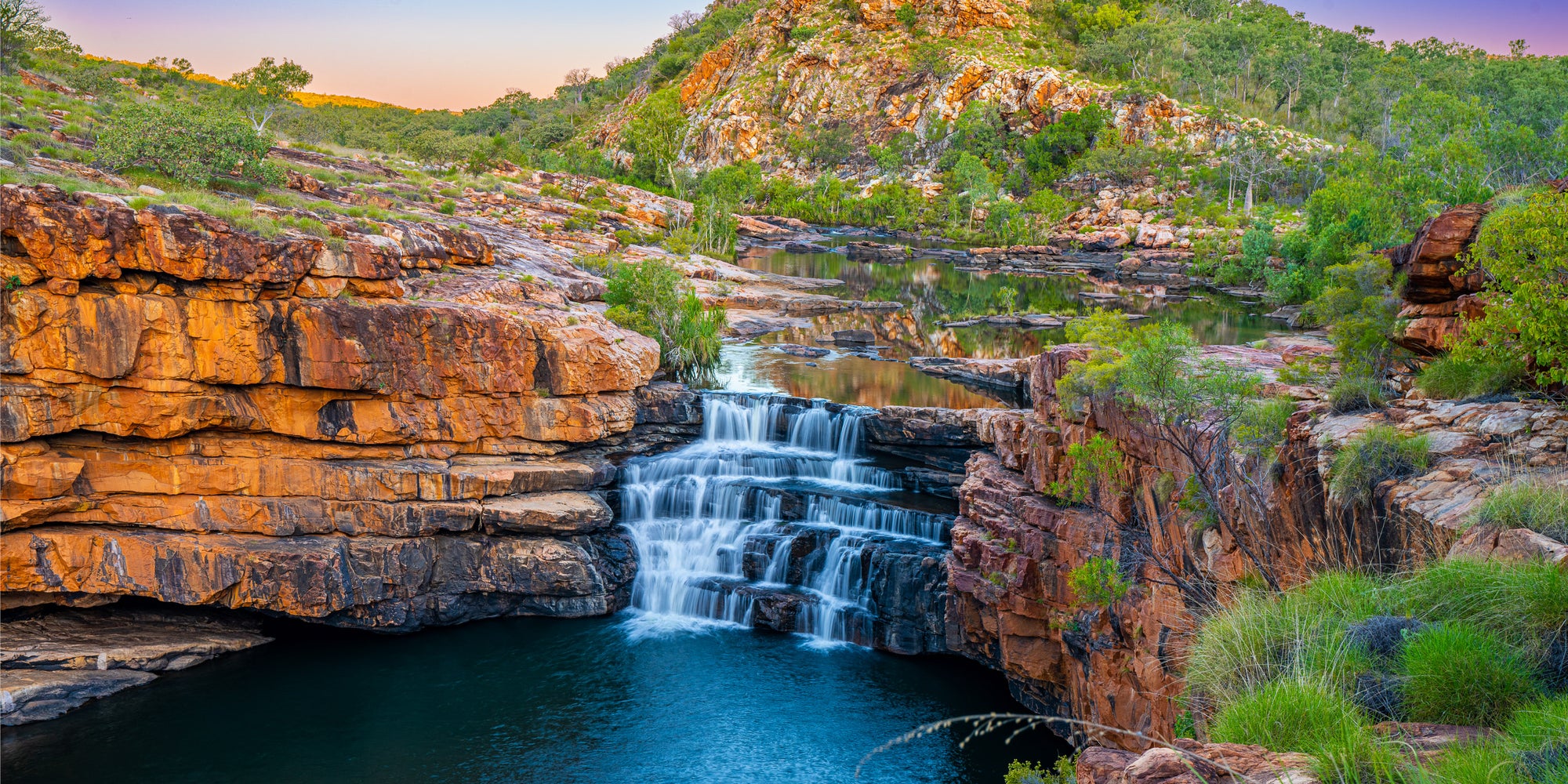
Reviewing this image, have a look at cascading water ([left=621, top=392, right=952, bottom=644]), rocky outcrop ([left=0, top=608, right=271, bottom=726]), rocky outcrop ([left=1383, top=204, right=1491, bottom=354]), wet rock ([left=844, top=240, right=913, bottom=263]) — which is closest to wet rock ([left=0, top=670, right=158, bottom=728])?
rocky outcrop ([left=0, top=608, right=271, bottom=726])

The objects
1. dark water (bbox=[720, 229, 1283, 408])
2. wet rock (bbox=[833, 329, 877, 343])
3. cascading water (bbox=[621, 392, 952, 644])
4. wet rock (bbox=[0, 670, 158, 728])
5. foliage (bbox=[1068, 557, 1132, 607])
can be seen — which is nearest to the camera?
foliage (bbox=[1068, 557, 1132, 607])

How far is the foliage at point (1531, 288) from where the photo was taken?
971cm

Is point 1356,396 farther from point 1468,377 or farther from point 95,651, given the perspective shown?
point 95,651

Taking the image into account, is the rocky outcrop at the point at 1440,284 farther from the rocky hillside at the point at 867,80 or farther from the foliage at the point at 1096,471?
the rocky hillside at the point at 867,80

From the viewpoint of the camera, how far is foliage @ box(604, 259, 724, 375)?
30047mm

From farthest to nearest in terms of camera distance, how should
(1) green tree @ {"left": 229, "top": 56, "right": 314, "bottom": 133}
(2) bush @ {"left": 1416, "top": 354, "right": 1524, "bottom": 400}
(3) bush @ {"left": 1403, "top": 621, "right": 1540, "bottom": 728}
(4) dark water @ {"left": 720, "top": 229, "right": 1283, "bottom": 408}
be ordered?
(1) green tree @ {"left": 229, "top": 56, "right": 314, "bottom": 133} → (4) dark water @ {"left": 720, "top": 229, "right": 1283, "bottom": 408} → (2) bush @ {"left": 1416, "top": 354, "right": 1524, "bottom": 400} → (3) bush @ {"left": 1403, "top": 621, "right": 1540, "bottom": 728}

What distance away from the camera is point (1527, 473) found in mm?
8953

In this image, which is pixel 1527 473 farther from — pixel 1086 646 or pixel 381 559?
pixel 381 559

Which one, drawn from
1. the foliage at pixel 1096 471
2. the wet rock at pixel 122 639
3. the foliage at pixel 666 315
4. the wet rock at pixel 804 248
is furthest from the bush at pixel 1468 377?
the wet rock at pixel 804 248

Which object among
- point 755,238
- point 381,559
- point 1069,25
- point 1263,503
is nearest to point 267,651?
point 381,559

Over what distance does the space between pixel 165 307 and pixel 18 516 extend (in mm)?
5380

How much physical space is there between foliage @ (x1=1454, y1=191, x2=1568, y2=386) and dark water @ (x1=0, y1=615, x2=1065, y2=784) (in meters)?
11.0

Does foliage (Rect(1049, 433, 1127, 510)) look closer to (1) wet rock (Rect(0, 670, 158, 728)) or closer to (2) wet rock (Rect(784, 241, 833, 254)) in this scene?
(1) wet rock (Rect(0, 670, 158, 728))

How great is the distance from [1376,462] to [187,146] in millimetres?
29848
